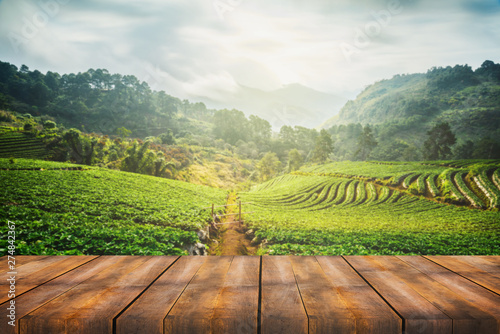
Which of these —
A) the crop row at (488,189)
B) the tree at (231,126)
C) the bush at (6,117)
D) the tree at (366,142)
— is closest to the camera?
the crop row at (488,189)

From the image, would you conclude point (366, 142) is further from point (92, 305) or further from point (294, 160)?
point (92, 305)

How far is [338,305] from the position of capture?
1.38 metres

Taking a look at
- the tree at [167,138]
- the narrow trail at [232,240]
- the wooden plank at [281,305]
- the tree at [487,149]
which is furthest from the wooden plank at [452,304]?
the tree at [167,138]

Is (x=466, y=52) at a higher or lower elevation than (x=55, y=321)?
higher

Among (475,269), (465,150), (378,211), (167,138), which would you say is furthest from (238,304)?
(465,150)

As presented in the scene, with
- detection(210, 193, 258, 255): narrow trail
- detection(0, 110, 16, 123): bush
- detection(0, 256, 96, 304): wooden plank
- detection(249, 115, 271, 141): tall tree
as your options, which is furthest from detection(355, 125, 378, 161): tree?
detection(0, 110, 16, 123): bush

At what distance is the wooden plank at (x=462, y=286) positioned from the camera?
142 centimetres

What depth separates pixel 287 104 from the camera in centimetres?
654

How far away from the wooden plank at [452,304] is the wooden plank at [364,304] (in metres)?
0.26

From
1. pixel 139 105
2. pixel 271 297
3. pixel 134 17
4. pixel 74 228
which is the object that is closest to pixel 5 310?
pixel 271 297

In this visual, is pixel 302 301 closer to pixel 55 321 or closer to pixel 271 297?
pixel 271 297

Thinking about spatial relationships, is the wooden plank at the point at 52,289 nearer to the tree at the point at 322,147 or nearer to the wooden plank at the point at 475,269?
the wooden plank at the point at 475,269

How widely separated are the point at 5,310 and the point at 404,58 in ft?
21.8

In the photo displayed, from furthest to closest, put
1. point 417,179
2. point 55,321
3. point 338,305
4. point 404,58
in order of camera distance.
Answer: point 404,58
point 417,179
point 338,305
point 55,321
